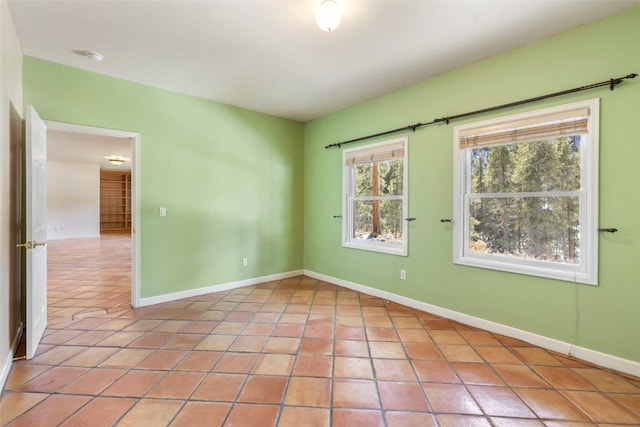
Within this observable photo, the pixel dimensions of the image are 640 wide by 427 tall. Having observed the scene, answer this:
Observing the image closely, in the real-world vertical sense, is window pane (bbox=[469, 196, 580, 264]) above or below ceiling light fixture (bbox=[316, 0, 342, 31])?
below

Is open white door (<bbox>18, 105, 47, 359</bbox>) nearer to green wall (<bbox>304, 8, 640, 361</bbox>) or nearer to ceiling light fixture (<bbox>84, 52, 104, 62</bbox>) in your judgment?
ceiling light fixture (<bbox>84, 52, 104, 62</bbox>)

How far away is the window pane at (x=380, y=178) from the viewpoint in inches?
147

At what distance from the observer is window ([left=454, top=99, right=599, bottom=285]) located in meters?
2.29

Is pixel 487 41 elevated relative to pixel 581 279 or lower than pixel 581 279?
elevated

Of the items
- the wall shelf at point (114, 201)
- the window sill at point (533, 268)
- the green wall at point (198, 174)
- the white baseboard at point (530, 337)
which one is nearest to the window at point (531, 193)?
the window sill at point (533, 268)

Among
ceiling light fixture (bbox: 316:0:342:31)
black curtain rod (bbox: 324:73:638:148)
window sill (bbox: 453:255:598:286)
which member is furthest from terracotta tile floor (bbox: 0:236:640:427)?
ceiling light fixture (bbox: 316:0:342:31)

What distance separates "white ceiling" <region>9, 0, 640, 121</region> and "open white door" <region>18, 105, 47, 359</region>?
0.80 meters

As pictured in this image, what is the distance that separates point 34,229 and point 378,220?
350 cm

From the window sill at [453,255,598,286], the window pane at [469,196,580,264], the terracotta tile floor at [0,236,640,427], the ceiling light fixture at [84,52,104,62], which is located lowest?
the terracotta tile floor at [0,236,640,427]

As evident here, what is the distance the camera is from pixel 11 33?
2.22m

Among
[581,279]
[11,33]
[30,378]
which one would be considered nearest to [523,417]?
[581,279]

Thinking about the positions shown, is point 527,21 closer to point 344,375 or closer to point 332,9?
point 332,9

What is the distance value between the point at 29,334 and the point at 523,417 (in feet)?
11.2

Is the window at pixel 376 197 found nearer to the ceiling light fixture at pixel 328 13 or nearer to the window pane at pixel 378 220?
the window pane at pixel 378 220
